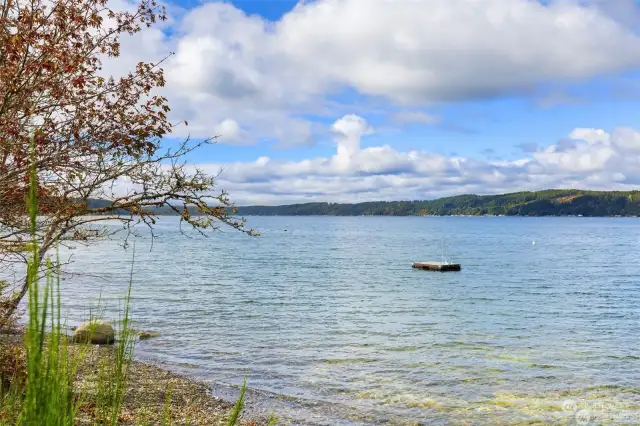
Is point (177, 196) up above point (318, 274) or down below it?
above

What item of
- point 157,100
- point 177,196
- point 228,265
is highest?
point 157,100

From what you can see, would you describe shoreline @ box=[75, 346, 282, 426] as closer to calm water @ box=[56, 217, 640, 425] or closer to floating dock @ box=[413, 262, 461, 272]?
calm water @ box=[56, 217, 640, 425]

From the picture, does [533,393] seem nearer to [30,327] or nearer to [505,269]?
[30,327]

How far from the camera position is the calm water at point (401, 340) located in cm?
1922

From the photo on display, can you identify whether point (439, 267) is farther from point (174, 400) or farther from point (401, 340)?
point (174, 400)

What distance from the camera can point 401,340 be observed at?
1191 inches

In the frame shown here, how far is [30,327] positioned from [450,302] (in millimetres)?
45413

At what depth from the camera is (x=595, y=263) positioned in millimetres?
86062

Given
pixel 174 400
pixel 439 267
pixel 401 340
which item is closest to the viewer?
pixel 174 400

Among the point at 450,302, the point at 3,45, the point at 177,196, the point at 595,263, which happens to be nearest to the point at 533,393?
the point at 177,196

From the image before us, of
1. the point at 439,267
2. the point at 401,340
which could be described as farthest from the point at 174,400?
the point at 439,267

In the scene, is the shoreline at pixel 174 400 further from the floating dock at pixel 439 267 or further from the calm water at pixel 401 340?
the floating dock at pixel 439 267

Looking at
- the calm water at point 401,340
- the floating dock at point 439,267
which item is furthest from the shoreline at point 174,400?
the floating dock at point 439,267

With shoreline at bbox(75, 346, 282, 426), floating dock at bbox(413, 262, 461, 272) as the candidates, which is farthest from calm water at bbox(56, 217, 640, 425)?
floating dock at bbox(413, 262, 461, 272)
